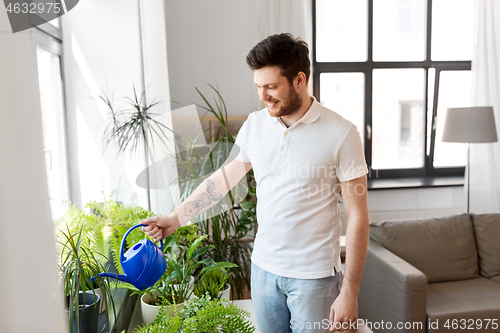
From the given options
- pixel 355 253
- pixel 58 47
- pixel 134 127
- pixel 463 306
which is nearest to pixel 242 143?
pixel 355 253

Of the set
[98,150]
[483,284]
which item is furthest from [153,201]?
[483,284]

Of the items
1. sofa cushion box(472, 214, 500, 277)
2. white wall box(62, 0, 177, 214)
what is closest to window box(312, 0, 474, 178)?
sofa cushion box(472, 214, 500, 277)

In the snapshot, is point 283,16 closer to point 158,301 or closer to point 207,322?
point 158,301

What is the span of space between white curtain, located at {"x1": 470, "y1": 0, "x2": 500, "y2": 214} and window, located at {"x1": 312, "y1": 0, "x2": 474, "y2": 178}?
0.20 meters

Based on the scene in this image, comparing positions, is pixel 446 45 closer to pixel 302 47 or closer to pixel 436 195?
pixel 436 195

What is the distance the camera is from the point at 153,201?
2381mm

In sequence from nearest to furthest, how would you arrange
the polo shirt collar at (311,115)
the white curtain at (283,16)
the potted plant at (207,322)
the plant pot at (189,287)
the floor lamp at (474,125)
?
the potted plant at (207,322) → the polo shirt collar at (311,115) → the plant pot at (189,287) → the floor lamp at (474,125) → the white curtain at (283,16)

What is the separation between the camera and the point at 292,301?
1.26m

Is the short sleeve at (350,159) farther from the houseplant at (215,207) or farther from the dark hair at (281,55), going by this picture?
the houseplant at (215,207)

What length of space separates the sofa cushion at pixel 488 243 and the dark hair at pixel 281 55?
76.8 inches

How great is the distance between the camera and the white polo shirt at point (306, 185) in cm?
122

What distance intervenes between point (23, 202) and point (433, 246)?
7.90 feet

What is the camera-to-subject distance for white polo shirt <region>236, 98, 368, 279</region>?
1.22 meters

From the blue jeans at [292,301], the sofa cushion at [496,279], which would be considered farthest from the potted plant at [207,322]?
the sofa cushion at [496,279]
